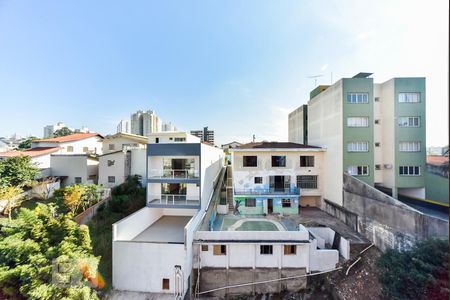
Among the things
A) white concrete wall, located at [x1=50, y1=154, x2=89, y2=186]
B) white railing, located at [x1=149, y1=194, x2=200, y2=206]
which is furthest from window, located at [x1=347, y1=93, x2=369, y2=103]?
white concrete wall, located at [x1=50, y1=154, x2=89, y2=186]

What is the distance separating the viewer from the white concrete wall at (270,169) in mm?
16953

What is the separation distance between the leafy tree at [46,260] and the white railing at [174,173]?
4857 mm

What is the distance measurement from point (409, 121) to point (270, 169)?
1127cm

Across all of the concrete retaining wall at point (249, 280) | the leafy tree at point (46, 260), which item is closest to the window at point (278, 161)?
the concrete retaining wall at point (249, 280)

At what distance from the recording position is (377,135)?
15.6m

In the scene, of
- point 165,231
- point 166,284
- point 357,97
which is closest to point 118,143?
point 165,231

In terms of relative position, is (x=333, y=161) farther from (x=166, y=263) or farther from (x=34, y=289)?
(x=34, y=289)

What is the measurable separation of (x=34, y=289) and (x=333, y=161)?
19909mm

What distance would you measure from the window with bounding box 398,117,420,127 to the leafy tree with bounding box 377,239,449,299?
972 centimetres

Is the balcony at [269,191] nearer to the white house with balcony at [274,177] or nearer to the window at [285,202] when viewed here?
the white house with balcony at [274,177]

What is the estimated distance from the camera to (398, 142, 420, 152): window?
1424 cm

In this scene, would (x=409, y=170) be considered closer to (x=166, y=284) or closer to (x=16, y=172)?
(x=166, y=284)

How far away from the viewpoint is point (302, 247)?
11172mm

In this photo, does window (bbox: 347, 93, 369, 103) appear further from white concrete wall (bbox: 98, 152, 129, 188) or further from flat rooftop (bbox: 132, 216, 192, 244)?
white concrete wall (bbox: 98, 152, 129, 188)
